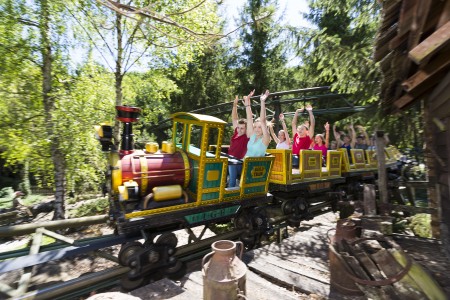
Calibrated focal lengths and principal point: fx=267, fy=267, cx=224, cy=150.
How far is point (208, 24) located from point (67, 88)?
6.08 metres

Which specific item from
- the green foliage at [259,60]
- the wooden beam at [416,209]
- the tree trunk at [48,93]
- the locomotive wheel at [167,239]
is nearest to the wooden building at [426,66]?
the wooden beam at [416,209]

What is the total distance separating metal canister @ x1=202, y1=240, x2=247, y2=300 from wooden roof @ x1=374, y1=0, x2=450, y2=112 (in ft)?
7.85

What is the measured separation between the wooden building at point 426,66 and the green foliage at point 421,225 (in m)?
1.46

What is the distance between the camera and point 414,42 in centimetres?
283

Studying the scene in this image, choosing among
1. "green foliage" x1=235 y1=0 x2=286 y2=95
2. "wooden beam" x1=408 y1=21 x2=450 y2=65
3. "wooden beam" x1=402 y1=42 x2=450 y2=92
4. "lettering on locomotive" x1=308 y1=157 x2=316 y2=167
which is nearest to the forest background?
"lettering on locomotive" x1=308 y1=157 x2=316 y2=167

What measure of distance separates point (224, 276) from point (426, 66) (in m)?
3.11

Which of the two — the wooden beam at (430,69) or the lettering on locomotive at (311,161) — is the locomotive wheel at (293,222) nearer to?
the lettering on locomotive at (311,161)

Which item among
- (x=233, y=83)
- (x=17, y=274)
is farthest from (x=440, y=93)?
(x=233, y=83)

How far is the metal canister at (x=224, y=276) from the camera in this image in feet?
8.56

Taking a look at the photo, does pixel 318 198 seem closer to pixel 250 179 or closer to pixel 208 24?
pixel 250 179

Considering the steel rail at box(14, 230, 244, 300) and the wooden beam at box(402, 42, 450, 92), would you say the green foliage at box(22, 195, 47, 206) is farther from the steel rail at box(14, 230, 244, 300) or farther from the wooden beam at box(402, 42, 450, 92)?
the wooden beam at box(402, 42, 450, 92)

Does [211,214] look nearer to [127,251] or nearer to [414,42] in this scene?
[127,251]

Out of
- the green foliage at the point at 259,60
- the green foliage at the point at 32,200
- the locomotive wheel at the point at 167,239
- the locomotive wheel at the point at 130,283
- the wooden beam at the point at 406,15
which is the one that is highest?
the green foliage at the point at 259,60

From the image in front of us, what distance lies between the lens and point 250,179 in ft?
17.0
